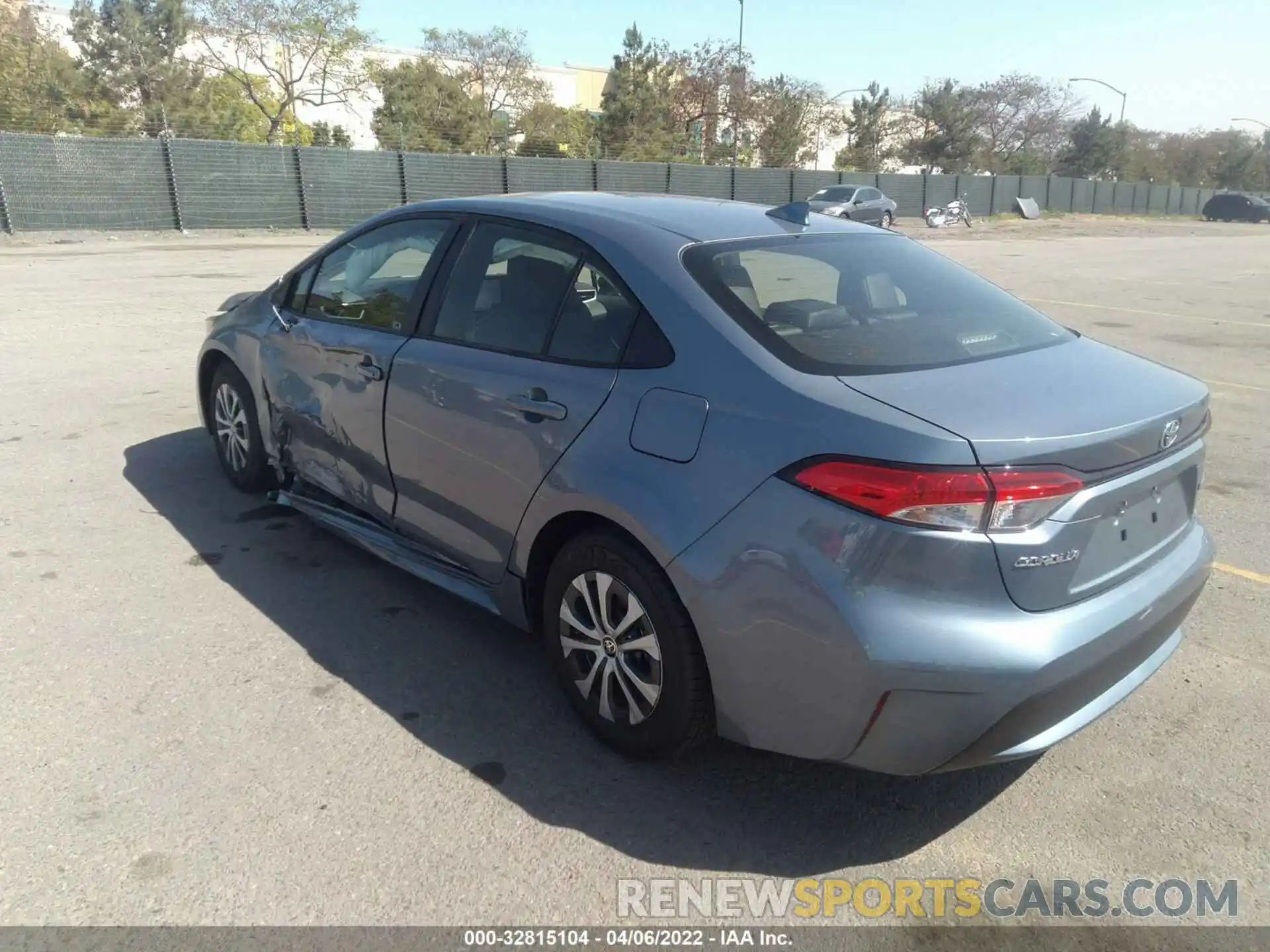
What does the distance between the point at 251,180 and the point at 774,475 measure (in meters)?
27.9

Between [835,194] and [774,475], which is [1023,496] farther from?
[835,194]

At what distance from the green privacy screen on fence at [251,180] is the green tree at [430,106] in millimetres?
15467

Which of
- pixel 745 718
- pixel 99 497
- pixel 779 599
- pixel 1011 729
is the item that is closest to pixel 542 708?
pixel 745 718

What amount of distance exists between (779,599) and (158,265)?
1812 centimetres

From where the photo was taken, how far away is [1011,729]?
93.6 inches

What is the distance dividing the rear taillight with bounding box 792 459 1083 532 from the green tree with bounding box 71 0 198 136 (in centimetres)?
5128

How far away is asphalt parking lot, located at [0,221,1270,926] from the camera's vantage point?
251 cm

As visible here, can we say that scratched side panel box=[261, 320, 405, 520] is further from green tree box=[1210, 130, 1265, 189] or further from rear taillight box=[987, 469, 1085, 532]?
green tree box=[1210, 130, 1265, 189]

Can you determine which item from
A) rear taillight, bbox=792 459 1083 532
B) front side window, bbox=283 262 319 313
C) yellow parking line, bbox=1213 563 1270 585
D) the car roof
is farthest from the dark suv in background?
rear taillight, bbox=792 459 1083 532

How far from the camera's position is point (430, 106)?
161 ft

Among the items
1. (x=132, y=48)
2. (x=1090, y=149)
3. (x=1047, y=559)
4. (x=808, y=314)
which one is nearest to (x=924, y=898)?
(x=1047, y=559)

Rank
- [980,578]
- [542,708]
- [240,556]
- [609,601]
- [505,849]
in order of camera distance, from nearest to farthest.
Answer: [980,578] < [505,849] < [609,601] < [542,708] < [240,556]

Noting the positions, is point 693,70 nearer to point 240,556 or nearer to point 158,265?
point 158,265

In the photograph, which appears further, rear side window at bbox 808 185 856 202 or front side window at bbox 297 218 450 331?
rear side window at bbox 808 185 856 202
